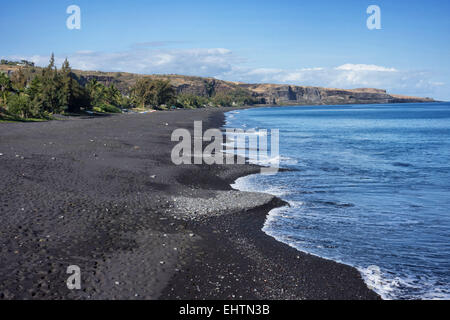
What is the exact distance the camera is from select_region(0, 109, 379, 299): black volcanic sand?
7914mm

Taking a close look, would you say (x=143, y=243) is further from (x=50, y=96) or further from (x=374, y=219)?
(x=50, y=96)

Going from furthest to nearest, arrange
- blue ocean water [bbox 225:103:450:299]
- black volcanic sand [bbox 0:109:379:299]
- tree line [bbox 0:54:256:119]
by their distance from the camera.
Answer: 1. tree line [bbox 0:54:256:119]
2. blue ocean water [bbox 225:103:450:299]
3. black volcanic sand [bbox 0:109:379:299]

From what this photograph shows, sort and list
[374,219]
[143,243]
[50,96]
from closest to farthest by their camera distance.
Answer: [143,243], [374,219], [50,96]

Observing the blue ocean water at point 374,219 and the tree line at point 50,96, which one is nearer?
the blue ocean water at point 374,219

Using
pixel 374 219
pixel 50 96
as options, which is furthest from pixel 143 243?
pixel 50 96

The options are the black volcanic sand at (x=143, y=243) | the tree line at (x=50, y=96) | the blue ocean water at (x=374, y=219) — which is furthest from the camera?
the tree line at (x=50, y=96)

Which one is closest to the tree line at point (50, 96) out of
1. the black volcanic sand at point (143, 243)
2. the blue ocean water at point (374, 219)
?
the black volcanic sand at point (143, 243)

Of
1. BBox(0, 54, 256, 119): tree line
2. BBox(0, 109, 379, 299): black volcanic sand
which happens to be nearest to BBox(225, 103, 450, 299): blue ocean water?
BBox(0, 109, 379, 299): black volcanic sand

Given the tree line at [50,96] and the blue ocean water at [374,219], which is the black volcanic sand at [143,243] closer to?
the blue ocean water at [374,219]

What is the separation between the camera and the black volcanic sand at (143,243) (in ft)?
26.0

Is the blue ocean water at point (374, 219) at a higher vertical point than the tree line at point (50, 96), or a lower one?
lower

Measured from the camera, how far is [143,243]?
33.6 feet

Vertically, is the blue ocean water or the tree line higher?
the tree line

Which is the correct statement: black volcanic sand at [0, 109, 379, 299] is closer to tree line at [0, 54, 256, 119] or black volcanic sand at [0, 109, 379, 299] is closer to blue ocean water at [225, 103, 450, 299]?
blue ocean water at [225, 103, 450, 299]
